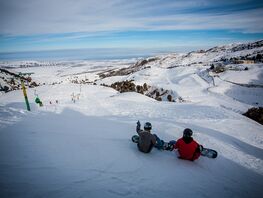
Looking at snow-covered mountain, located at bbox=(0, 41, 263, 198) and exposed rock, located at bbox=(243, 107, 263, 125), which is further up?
Result: snow-covered mountain, located at bbox=(0, 41, 263, 198)

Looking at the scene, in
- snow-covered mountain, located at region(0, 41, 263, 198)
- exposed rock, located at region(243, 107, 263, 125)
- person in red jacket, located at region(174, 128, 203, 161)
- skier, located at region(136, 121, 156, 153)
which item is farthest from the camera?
exposed rock, located at region(243, 107, 263, 125)

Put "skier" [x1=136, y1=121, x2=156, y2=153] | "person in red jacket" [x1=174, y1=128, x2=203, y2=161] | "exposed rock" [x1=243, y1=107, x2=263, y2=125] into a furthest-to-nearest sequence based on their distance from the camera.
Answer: "exposed rock" [x1=243, y1=107, x2=263, y2=125]
"skier" [x1=136, y1=121, x2=156, y2=153]
"person in red jacket" [x1=174, y1=128, x2=203, y2=161]

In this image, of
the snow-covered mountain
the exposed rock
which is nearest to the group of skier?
the snow-covered mountain

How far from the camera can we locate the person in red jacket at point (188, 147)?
21.9 feet

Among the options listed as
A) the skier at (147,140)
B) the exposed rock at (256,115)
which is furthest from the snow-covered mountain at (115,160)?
the exposed rock at (256,115)

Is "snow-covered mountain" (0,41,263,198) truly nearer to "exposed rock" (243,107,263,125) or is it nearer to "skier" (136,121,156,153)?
"skier" (136,121,156,153)

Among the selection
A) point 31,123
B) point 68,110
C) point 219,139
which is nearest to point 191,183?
point 219,139

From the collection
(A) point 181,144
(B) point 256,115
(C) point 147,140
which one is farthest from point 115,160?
(B) point 256,115

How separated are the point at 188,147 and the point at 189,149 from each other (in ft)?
0.26

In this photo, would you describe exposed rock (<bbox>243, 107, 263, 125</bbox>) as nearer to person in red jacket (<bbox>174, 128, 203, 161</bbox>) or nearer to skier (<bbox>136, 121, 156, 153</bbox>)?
person in red jacket (<bbox>174, 128, 203, 161</bbox>)

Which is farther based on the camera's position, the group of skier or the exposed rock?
the exposed rock

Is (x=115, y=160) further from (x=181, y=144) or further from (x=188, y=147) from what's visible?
(x=188, y=147)

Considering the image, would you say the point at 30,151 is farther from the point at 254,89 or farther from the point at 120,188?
the point at 254,89

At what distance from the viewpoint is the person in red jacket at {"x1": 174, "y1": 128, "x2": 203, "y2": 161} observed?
6.69 m
